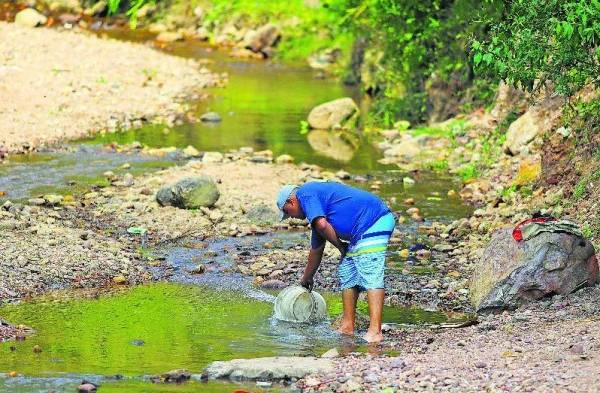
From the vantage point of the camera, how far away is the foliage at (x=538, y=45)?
9695 mm

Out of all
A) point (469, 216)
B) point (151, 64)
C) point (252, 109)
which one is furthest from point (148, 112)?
point (469, 216)

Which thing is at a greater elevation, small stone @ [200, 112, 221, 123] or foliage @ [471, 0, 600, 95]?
foliage @ [471, 0, 600, 95]

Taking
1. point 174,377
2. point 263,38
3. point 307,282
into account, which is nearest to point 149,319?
point 307,282

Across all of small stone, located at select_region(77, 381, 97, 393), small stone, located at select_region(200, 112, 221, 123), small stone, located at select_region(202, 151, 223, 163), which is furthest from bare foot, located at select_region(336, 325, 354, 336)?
small stone, located at select_region(200, 112, 221, 123)

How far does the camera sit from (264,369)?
28.2ft

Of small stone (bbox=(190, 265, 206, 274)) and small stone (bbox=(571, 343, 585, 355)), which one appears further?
small stone (bbox=(190, 265, 206, 274))

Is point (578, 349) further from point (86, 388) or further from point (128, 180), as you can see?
point (128, 180)

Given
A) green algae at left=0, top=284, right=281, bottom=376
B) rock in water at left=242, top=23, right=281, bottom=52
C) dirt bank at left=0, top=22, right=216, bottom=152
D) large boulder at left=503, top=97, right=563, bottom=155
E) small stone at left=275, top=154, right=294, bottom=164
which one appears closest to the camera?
green algae at left=0, top=284, right=281, bottom=376

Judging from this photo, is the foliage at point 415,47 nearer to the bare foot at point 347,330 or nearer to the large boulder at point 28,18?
the bare foot at point 347,330

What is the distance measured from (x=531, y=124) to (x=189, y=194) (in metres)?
5.74

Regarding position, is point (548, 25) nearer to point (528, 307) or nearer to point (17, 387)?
point (528, 307)

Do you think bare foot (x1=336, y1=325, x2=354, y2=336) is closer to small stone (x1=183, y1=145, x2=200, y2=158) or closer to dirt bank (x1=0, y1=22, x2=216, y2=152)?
small stone (x1=183, y1=145, x2=200, y2=158)

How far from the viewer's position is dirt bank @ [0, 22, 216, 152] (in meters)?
22.4

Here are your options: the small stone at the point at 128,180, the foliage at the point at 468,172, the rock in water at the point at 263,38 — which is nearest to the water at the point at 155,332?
the small stone at the point at 128,180
